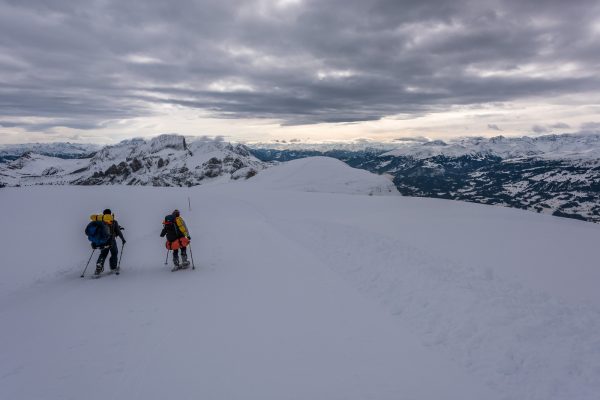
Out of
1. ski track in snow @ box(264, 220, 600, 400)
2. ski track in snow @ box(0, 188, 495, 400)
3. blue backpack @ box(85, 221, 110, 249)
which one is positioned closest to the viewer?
ski track in snow @ box(0, 188, 495, 400)

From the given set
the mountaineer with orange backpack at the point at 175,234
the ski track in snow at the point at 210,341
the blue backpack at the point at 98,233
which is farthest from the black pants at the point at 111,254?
the mountaineer with orange backpack at the point at 175,234

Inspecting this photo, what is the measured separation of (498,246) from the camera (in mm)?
18094

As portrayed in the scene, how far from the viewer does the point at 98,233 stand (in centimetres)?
1372

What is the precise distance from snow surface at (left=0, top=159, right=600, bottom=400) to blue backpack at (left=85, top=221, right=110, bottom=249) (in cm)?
148

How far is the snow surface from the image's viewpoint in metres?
7.18

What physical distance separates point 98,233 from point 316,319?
31.3ft

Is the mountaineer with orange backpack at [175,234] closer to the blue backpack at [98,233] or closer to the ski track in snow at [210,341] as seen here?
the ski track in snow at [210,341]

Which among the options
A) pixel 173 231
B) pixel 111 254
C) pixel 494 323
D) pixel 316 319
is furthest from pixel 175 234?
pixel 494 323

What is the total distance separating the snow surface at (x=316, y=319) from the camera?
7.18 m

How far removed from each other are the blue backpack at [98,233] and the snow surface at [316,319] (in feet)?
4.86

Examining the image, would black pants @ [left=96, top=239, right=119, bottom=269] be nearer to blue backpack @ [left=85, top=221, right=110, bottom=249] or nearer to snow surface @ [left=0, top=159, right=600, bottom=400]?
blue backpack @ [left=85, top=221, right=110, bottom=249]

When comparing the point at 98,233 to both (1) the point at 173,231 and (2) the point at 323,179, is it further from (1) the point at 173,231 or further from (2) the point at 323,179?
(2) the point at 323,179

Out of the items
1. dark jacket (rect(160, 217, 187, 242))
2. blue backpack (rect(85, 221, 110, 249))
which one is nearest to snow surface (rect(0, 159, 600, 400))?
blue backpack (rect(85, 221, 110, 249))

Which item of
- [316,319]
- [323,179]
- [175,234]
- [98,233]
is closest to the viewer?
[316,319]
